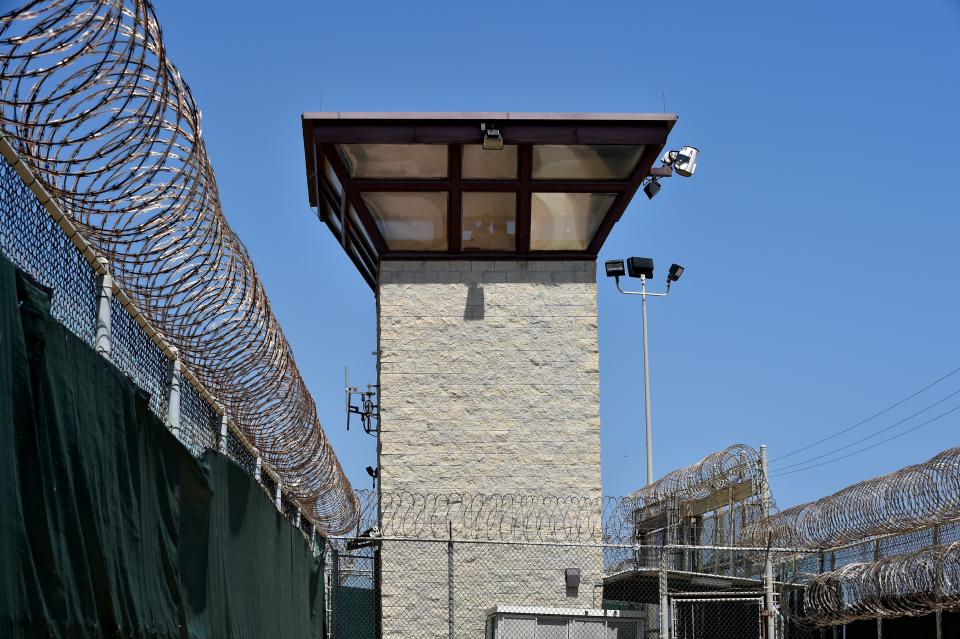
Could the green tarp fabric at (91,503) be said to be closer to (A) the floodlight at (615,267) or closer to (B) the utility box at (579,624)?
(B) the utility box at (579,624)

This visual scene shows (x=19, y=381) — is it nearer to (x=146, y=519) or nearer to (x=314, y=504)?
(x=146, y=519)

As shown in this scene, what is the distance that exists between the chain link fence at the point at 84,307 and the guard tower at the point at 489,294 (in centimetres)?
753

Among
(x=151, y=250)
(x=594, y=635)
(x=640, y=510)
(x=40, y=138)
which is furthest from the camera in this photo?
(x=640, y=510)

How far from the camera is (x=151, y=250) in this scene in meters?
6.25

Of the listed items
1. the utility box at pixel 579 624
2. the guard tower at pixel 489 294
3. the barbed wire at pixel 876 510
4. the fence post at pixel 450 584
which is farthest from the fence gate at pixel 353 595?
the barbed wire at pixel 876 510

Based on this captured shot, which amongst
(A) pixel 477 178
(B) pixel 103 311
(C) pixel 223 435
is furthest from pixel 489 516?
(B) pixel 103 311

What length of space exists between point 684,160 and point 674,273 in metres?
9.93

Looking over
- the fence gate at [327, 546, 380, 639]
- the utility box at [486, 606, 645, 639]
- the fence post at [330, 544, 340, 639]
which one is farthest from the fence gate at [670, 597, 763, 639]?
the fence post at [330, 544, 340, 639]

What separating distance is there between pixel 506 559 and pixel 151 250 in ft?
35.4

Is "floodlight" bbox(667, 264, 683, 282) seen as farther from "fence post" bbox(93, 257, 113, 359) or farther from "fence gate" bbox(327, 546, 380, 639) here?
"fence post" bbox(93, 257, 113, 359)

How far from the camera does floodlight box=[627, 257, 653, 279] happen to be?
3259 centimetres

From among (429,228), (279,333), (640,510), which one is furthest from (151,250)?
(640,510)

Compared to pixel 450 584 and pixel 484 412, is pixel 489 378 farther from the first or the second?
pixel 450 584

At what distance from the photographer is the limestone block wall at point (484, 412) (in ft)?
53.2
